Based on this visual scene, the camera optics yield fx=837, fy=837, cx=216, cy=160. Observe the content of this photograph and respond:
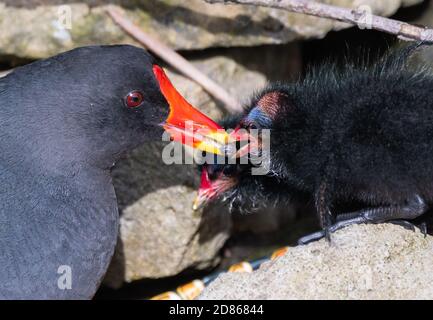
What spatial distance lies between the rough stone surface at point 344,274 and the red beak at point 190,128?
40 cm

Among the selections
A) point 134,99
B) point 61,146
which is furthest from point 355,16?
point 61,146

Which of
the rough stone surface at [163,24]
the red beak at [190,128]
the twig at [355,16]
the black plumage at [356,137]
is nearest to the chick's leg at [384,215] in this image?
the black plumage at [356,137]

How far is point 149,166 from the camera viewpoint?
9.66ft

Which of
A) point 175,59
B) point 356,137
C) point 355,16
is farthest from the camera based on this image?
point 175,59

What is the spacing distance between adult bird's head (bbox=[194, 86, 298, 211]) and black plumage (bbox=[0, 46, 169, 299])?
1.10ft

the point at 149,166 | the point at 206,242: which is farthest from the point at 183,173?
the point at 206,242

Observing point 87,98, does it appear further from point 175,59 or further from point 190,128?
point 175,59

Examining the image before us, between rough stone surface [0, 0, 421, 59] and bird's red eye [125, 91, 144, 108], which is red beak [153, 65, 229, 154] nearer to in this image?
bird's red eye [125, 91, 144, 108]

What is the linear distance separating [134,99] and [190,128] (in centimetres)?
20

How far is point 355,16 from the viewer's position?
2.61 m

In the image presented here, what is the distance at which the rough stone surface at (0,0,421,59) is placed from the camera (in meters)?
2.87

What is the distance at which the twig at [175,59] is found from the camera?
292 cm

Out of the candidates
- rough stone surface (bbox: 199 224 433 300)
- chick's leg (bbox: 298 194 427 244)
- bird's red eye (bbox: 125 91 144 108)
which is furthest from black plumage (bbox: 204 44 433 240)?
bird's red eye (bbox: 125 91 144 108)

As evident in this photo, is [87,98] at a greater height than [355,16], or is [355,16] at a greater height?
[355,16]
